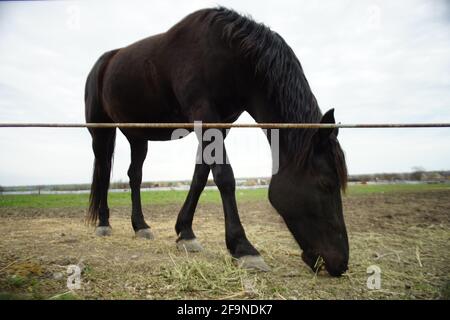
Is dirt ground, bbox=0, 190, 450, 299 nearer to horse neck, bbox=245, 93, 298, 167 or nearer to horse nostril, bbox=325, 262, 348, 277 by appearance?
horse nostril, bbox=325, 262, 348, 277

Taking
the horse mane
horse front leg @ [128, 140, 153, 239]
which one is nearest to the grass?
horse front leg @ [128, 140, 153, 239]

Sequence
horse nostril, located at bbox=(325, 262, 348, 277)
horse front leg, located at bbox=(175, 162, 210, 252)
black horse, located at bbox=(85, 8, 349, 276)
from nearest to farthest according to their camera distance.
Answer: horse nostril, located at bbox=(325, 262, 348, 277)
black horse, located at bbox=(85, 8, 349, 276)
horse front leg, located at bbox=(175, 162, 210, 252)

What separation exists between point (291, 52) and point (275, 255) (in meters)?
2.23

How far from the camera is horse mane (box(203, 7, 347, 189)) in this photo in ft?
9.02

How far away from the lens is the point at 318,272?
8.76 ft

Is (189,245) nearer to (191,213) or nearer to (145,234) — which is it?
(191,213)

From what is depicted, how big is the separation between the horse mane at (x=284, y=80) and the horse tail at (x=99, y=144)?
9.95 ft

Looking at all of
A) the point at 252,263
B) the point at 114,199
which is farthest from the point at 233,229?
the point at 114,199

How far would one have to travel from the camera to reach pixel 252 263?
2805 millimetres

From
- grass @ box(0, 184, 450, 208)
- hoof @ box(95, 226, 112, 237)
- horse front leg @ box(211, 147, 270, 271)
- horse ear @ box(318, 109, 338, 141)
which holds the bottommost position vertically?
grass @ box(0, 184, 450, 208)

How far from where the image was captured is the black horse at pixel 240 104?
8.70 feet

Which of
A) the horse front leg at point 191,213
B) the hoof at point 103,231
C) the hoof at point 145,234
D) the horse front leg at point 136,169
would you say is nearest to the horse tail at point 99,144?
the hoof at point 103,231

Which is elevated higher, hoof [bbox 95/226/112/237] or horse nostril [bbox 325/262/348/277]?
horse nostril [bbox 325/262/348/277]
